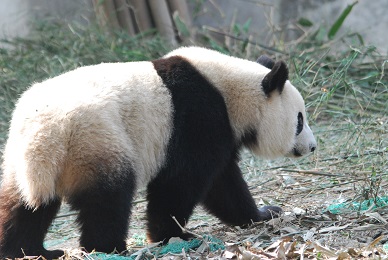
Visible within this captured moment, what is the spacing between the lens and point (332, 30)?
8.41 meters

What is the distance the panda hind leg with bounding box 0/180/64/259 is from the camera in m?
3.97

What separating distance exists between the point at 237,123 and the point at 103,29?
4.46 meters

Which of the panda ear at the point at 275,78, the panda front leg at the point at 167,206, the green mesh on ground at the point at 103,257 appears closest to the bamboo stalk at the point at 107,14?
the panda ear at the point at 275,78

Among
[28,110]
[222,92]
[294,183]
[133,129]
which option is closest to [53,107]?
[28,110]

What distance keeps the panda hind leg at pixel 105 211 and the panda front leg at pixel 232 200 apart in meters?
1.05

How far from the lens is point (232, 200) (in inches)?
189

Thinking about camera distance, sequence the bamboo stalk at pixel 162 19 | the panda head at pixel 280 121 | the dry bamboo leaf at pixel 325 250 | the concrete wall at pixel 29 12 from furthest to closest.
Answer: the concrete wall at pixel 29 12
the bamboo stalk at pixel 162 19
the panda head at pixel 280 121
the dry bamboo leaf at pixel 325 250

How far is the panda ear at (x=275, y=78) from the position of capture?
4.51m

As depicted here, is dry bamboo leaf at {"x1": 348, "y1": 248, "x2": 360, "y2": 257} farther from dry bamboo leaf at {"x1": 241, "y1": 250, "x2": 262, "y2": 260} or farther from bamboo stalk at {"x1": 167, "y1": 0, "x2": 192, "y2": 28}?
bamboo stalk at {"x1": 167, "y1": 0, "x2": 192, "y2": 28}

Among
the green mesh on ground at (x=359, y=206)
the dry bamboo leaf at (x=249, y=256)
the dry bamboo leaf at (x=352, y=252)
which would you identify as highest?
the dry bamboo leaf at (x=249, y=256)

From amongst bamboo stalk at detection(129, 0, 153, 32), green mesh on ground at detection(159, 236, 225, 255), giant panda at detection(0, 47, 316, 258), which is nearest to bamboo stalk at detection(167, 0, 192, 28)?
bamboo stalk at detection(129, 0, 153, 32)

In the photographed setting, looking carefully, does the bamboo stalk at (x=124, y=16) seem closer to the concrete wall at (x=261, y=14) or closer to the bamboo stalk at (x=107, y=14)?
the bamboo stalk at (x=107, y=14)

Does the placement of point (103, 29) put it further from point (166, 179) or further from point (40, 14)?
point (166, 179)

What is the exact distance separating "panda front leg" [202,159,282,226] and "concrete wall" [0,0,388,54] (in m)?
4.85
